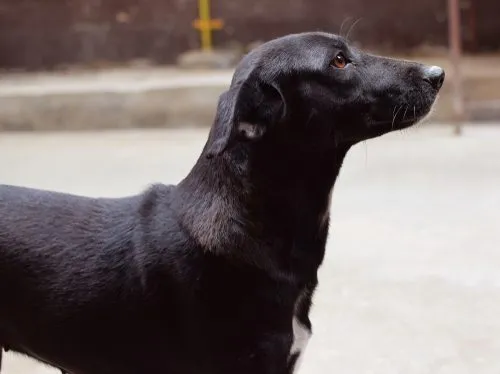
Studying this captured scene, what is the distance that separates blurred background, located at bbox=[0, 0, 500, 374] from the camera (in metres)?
2.20

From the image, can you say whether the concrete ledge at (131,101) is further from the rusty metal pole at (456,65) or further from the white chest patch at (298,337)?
the white chest patch at (298,337)

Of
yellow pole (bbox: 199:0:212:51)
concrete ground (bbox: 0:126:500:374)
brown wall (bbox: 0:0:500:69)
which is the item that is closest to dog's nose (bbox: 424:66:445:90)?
concrete ground (bbox: 0:126:500:374)

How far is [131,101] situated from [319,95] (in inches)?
145

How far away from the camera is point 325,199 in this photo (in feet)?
4.83

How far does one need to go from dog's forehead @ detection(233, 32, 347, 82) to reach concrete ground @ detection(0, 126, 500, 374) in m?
0.88

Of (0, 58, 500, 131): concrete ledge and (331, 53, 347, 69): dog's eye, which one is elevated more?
(331, 53, 347, 69): dog's eye

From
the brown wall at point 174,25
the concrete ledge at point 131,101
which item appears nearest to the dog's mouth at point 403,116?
the concrete ledge at point 131,101

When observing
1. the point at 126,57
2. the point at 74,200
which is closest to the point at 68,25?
the point at 126,57

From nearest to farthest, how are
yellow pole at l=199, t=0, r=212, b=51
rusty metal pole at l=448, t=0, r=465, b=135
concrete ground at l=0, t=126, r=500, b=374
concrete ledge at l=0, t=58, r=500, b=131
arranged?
concrete ground at l=0, t=126, r=500, b=374 < rusty metal pole at l=448, t=0, r=465, b=135 < concrete ledge at l=0, t=58, r=500, b=131 < yellow pole at l=199, t=0, r=212, b=51

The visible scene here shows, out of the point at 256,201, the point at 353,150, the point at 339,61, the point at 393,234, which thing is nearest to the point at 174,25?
the point at 353,150

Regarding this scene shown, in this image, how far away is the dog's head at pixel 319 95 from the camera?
1415mm

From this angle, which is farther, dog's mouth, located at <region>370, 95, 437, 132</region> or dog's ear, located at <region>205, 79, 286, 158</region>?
dog's mouth, located at <region>370, 95, 437, 132</region>

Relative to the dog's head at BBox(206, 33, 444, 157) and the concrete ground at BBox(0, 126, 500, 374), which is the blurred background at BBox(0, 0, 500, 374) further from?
the dog's head at BBox(206, 33, 444, 157)

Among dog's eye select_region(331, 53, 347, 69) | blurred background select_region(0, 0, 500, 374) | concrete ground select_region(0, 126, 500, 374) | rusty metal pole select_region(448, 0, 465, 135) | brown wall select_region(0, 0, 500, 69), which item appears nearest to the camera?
dog's eye select_region(331, 53, 347, 69)
